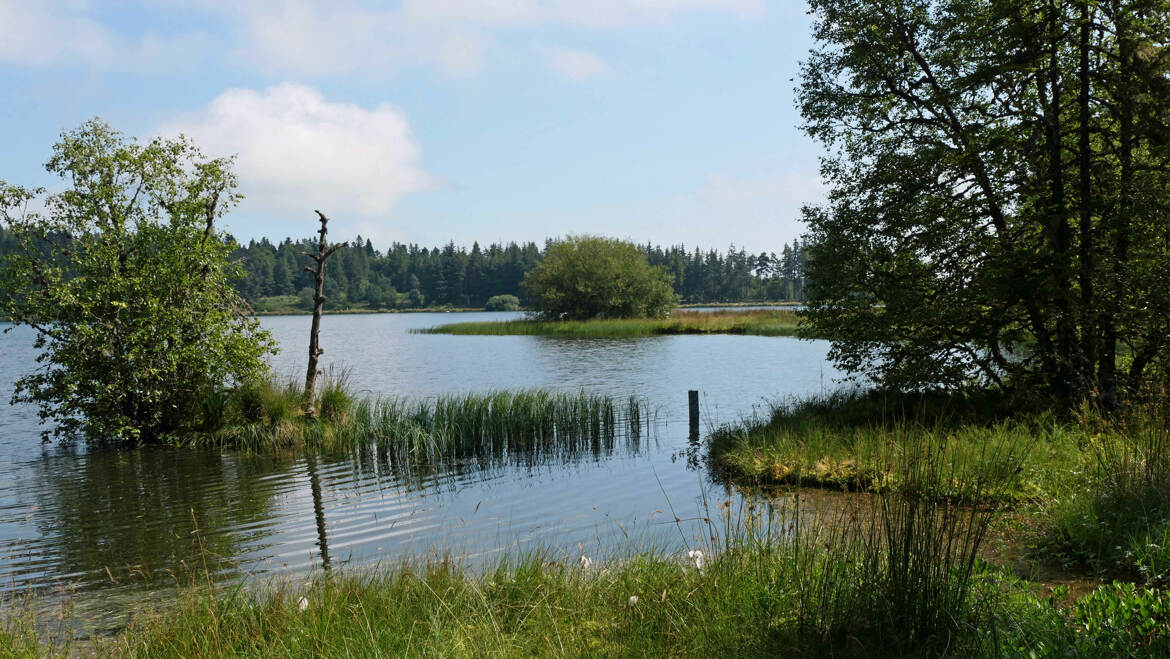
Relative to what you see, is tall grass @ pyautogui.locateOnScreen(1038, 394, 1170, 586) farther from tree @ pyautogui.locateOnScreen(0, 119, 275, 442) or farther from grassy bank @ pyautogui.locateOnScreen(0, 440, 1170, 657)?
tree @ pyautogui.locateOnScreen(0, 119, 275, 442)

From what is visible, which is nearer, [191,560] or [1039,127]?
[191,560]

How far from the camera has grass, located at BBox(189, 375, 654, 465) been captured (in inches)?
525

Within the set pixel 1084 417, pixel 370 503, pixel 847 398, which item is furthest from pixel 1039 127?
pixel 370 503

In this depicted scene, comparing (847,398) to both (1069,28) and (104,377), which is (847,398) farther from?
(104,377)

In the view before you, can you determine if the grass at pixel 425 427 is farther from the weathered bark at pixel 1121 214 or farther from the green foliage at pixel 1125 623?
the green foliage at pixel 1125 623

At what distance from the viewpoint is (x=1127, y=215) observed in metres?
9.95

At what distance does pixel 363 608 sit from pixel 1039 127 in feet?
37.3

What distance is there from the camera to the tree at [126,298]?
13.3 metres

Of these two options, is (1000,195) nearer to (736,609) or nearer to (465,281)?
(736,609)

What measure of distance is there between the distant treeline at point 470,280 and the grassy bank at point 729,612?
12024 cm

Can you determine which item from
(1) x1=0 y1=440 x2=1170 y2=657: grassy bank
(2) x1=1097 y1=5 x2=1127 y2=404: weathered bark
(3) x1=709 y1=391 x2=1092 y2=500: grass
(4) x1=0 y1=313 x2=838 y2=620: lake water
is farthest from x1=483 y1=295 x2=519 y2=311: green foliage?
(1) x1=0 y1=440 x2=1170 y2=657: grassy bank

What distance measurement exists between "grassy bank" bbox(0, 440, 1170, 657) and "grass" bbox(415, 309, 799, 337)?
4249cm

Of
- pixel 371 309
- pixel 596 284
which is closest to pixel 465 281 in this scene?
pixel 371 309

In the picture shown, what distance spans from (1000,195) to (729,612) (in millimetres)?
10253
